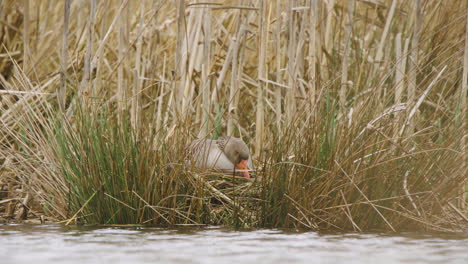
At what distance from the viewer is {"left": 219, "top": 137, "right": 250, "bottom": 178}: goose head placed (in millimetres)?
6465

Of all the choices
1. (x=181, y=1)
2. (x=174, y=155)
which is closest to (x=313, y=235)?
(x=174, y=155)

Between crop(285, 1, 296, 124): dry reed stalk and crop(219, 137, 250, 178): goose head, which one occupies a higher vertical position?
crop(285, 1, 296, 124): dry reed stalk

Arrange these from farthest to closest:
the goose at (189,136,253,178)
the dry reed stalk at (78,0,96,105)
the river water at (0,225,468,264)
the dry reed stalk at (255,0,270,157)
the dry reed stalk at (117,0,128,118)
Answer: the dry reed stalk at (255,0,270,157) → the dry reed stalk at (117,0,128,118) → the goose at (189,136,253,178) → the dry reed stalk at (78,0,96,105) → the river water at (0,225,468,264)

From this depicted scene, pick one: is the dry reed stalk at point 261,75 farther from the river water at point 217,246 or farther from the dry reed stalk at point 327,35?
the river water at point 217,246

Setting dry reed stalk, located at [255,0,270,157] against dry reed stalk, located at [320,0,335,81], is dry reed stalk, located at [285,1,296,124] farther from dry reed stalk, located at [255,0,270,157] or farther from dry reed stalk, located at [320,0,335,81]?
dry reed stalk, located at [320,0,335,81]

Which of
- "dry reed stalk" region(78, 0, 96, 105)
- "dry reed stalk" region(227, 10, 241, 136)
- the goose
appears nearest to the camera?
"dry reed stalk" region(78, 0, 96, 105)

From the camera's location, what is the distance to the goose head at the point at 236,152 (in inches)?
255

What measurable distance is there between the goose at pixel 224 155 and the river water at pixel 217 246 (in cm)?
71

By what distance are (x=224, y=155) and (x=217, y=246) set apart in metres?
1.83

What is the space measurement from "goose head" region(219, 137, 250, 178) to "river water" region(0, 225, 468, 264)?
84 centimetres

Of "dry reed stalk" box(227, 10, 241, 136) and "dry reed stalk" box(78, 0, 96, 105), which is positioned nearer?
"dry reed stalk" box(78, 0, 96, 105)

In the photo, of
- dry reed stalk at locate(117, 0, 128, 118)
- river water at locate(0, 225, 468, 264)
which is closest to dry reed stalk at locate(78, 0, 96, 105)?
dry reed stalk at locate(117, 0, 128, 118)

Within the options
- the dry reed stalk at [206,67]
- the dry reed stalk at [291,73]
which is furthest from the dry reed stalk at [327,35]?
the dry reed stalk at [206,67]

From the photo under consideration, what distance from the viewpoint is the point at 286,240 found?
515 cm
